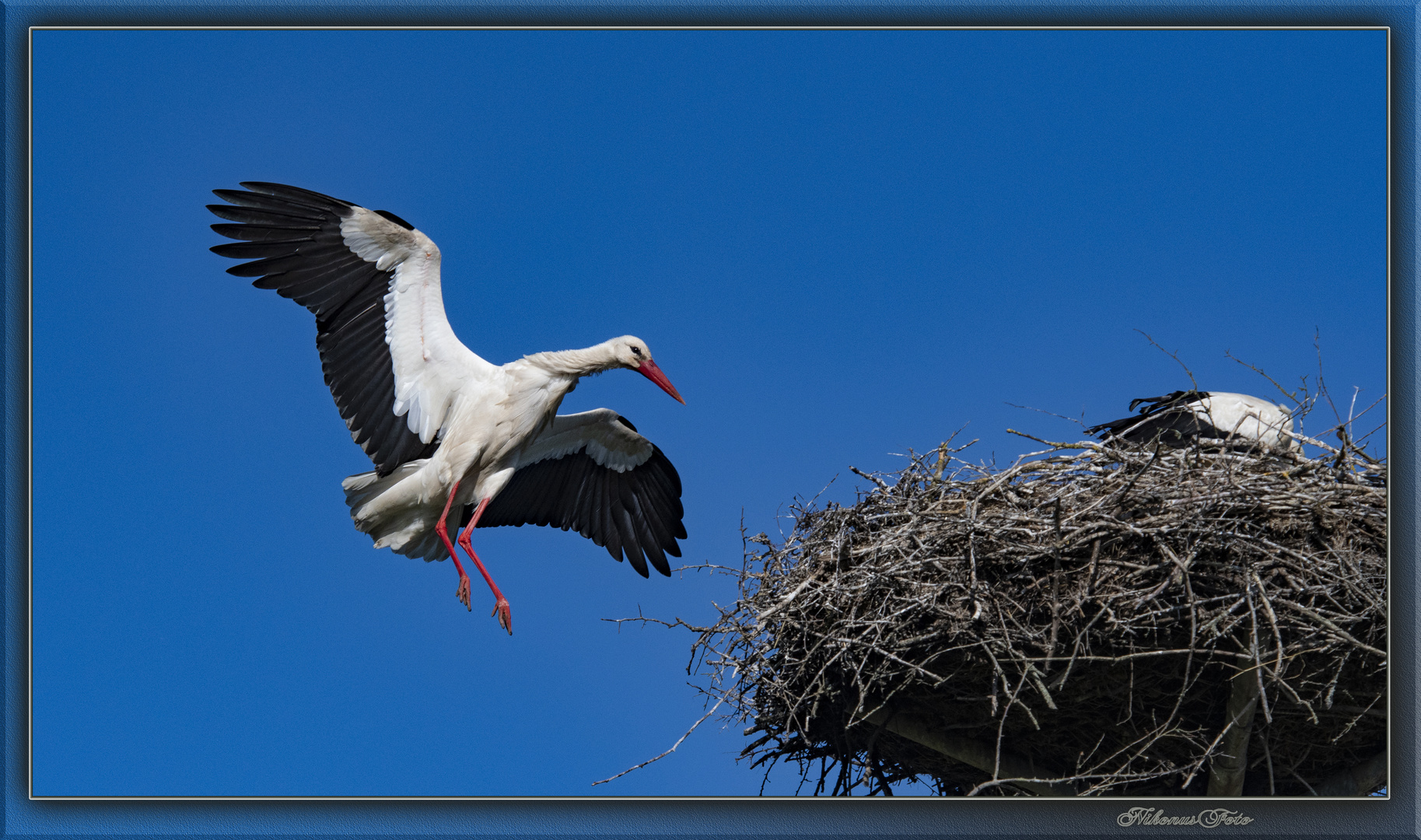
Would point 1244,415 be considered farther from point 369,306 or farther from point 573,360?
point 369,306

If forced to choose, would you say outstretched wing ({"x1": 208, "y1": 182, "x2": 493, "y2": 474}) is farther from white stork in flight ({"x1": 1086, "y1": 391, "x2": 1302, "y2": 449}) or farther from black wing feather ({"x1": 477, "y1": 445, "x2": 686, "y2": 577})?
white stork in flight ({"x1": 1086, "y1": 391, "x2": 1302, "y2": 449})

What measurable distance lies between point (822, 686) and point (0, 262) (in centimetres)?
268

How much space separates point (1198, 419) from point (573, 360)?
2.36 meters

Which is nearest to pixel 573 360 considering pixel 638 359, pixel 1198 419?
pixel 638 359

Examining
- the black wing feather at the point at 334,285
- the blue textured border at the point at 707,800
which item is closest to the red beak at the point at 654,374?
the black wing feather at the point at 334,285

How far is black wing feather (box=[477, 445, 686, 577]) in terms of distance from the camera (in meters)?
5.67

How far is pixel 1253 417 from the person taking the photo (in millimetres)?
4875

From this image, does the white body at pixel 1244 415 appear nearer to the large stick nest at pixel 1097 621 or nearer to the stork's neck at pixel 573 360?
the large stick nest at pixel 1097 621

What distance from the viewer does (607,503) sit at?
18.7ft

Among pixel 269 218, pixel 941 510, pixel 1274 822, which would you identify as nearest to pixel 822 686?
pixel 941 510

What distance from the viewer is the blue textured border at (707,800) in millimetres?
3551

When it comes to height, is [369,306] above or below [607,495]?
above
